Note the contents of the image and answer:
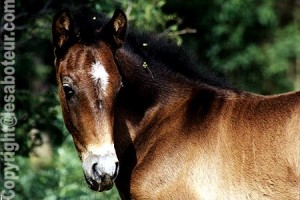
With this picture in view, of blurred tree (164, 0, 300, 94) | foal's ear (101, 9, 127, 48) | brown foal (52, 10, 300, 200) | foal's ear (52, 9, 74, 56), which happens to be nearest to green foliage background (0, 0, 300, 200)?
blurred tree (164, 0, 300, 94)

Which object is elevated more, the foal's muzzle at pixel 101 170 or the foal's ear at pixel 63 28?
the foal's ear at pixel 63 28

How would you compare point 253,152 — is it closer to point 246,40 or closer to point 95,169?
point 95,169

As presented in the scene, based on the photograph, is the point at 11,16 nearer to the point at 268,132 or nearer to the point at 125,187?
A: the point at 125,187

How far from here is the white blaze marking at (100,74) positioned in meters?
5.70

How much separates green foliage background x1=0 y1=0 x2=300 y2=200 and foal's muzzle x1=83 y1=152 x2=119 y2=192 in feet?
4.64

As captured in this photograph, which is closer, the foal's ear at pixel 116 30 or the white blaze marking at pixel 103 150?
the white blaze marking at pixel 103 150

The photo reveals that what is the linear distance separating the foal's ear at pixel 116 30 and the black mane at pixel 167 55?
1.03ft

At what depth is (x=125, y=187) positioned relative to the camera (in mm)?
6148

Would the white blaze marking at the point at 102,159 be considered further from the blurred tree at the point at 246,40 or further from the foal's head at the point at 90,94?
the blurred tree at the point at 246,40

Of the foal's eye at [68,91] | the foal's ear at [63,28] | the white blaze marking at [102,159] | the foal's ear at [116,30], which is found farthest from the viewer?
the foal's ear at [116,30]

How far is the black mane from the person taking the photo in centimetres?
654

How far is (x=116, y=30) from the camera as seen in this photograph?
20.1ft

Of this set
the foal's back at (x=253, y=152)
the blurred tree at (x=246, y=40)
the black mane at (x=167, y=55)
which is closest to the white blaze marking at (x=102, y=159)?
the foal's back at (x=253, y=152)

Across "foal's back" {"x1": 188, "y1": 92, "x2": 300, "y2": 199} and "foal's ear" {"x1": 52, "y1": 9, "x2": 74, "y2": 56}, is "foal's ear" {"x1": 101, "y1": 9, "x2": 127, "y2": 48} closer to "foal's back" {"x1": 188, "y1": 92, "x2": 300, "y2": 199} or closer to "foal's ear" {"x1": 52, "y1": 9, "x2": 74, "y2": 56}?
"foal's ear" {"x1": 52, "y1": 9, "x2": 74, "y2": 56}
